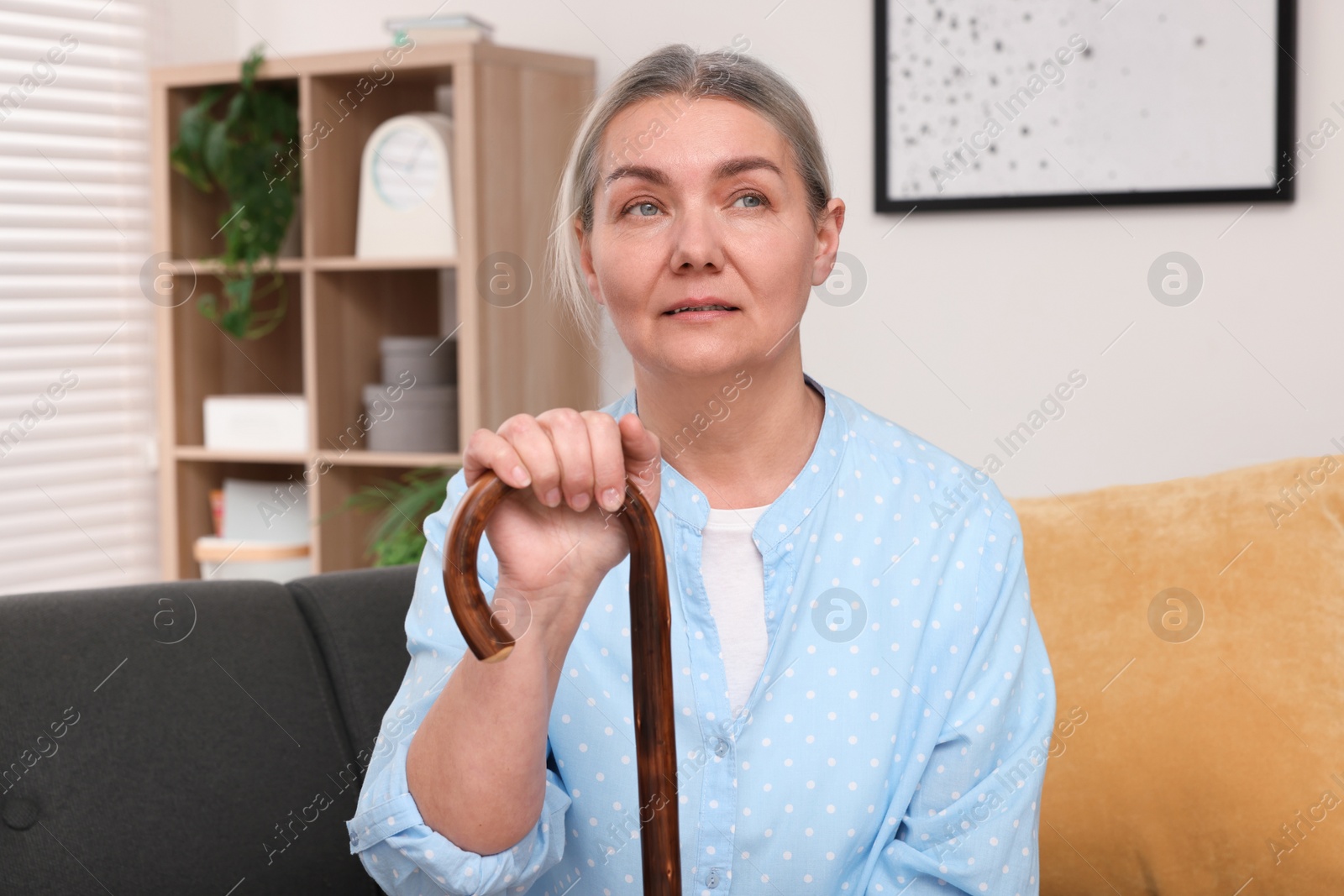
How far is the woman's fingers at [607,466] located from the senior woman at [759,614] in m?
0.29

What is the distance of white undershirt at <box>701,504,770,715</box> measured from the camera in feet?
3.90

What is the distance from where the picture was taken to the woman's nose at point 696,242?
1135 millimetres

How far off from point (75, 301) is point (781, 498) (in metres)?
2.48

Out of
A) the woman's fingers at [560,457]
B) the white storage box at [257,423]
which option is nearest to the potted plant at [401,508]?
the white storage box at [257,423]

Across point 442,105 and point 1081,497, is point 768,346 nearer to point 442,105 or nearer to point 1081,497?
point 1081,497

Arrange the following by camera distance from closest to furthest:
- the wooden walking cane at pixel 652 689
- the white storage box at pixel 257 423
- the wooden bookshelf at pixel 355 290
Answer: the wooden walking cane at pixel 652 689, the wooden bookshelf at pixel 355 290, the white storage box at pixel 257 423

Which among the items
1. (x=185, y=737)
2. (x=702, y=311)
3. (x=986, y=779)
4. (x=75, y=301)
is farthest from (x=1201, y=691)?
(x=75, y=301)

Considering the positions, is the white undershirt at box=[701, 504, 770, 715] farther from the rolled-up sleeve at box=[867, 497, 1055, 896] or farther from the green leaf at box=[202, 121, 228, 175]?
the green leaf at box=[202, 121, 228, 175]

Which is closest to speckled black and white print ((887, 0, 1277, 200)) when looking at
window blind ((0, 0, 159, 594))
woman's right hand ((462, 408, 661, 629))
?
woman's right hand ((462, 408, 661, 629))

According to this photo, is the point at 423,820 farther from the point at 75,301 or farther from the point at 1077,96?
the point at 75,301

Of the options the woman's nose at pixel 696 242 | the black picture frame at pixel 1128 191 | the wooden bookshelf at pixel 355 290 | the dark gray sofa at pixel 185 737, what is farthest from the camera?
the wooden bookshelf at pixel 355 290

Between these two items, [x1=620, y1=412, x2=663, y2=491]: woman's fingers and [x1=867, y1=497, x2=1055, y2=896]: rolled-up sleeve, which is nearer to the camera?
[x1=620, y1=412, x2=663, y2=491]: woman's fingers

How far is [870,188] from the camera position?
247cm

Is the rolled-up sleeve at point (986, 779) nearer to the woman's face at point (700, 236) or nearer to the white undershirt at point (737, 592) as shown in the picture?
the white undershirt at point (737, 592)
